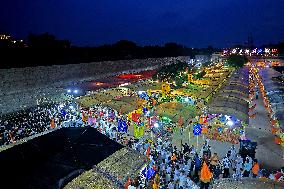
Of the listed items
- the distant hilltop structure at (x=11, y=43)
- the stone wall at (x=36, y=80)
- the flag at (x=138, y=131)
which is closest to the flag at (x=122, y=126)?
the flag at (x=138, y=131)

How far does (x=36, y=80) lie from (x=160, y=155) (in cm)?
1079

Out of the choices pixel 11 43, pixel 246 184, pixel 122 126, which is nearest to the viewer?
pixel 246 184

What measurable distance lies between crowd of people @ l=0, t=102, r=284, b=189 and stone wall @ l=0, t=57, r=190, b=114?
0.80 metres

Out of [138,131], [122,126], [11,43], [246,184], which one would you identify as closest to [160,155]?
[122,126]

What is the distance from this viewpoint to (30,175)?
3.99m

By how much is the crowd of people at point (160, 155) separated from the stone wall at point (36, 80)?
2.62 ft

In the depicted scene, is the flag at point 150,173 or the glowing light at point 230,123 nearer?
the flag at point 150,173

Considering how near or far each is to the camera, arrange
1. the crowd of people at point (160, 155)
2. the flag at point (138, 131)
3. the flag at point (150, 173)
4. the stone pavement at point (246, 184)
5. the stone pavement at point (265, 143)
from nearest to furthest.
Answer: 1. the stone pavement at point (246, 184)
2. the flag at point (150, 173)
3. the crowd of people at point (160, 155)
4. the stone pavement at point (265, 143)
5. the flag at point (138, 131)

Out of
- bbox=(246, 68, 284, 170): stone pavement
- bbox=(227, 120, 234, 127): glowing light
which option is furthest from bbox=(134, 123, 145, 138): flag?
bbox=(246, 68, 284, 170): stone pavement

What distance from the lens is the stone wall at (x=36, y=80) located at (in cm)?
1552

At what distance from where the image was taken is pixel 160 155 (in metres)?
11.9

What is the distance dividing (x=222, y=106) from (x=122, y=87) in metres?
8.66

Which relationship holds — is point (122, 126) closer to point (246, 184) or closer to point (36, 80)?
point (36, 80)

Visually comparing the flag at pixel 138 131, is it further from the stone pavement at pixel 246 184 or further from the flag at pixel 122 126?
the stone pavement at pixel 246 184
